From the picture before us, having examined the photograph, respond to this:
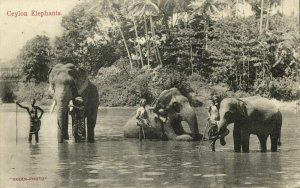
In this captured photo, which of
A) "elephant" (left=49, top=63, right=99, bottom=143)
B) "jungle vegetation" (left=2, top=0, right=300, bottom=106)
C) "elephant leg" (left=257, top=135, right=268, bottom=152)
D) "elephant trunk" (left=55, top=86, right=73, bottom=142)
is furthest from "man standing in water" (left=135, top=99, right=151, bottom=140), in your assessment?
"elephant leg" (left=257, top=135, right=268, bottom=152)

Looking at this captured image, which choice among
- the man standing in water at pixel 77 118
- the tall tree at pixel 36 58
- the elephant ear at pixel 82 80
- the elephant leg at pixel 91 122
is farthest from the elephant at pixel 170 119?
the tall tree at pixel 36 58

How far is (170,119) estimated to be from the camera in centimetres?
1052

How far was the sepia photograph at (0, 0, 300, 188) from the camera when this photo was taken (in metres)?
8.92

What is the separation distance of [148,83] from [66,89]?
108cm

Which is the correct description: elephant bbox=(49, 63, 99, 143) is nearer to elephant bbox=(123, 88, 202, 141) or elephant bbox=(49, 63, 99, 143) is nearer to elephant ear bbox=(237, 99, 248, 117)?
elephant bbox=(123, 88, 202, 141)

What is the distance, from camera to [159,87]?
33.9ft

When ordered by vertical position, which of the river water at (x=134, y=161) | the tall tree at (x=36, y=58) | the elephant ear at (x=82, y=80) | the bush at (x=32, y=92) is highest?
the tall tree at (x=36, y=58)

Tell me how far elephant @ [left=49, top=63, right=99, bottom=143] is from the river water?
5.8 inches

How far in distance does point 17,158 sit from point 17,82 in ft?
3.72

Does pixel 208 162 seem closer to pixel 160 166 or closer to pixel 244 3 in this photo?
pixel 160 166

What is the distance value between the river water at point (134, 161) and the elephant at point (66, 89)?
5.8 inches

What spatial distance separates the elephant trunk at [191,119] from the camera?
10305 mm

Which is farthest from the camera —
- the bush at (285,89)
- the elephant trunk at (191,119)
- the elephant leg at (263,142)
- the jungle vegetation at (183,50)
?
the elephant trunk at (191,119)

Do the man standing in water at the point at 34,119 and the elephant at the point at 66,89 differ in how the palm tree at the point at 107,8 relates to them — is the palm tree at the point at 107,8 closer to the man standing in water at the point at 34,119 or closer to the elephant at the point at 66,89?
the elephant at the point at 66,89
